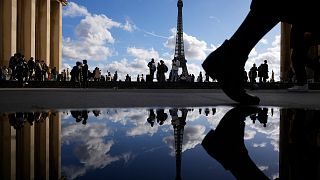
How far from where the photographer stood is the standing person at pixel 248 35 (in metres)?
3.40

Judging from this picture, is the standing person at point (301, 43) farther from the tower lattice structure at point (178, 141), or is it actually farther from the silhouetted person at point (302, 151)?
the tower lattice structure at point (178, 141)

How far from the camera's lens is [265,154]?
157 centimetres

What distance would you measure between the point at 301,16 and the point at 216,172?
271cm

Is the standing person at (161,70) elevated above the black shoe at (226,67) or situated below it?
above

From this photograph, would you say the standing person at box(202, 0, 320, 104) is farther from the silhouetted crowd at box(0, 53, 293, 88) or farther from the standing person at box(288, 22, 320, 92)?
the silhouetted crowd at box(0, 53, 293, 88)

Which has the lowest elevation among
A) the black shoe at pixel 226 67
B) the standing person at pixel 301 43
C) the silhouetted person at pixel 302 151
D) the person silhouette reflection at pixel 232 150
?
the person silhouette reflection at pixel 232 150

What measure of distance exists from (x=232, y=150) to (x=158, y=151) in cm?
33

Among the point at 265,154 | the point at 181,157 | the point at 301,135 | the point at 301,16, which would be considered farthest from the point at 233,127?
the point at 301,16

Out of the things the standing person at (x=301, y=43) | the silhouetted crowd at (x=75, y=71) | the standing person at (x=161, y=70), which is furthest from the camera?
the standing person at (x=161, y=70)

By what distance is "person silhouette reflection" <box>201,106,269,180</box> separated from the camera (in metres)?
1.19

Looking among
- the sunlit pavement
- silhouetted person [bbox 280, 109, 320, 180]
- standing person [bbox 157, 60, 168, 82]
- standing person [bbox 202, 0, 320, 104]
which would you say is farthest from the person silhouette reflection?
standing person [bbox 157, 60, 168, 82]

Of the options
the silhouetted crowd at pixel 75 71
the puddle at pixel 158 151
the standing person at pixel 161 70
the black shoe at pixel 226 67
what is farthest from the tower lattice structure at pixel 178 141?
the standing person at pixel 161 70

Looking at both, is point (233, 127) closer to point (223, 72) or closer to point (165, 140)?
point (165, 140)

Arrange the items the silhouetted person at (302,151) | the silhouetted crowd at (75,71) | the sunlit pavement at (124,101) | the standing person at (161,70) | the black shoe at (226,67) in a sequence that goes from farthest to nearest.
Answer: the standing person at (161,70)
the silhouetted crowd at (75,71)
the sunlit pavement at (124,101)
the black shoe at (226,67)
the silhouetted person at (302,151)
